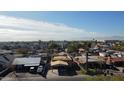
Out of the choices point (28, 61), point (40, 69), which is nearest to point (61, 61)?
point (40, 69)

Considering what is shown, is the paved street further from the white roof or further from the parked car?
the white roof

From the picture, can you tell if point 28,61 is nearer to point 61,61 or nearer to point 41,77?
point 41,77

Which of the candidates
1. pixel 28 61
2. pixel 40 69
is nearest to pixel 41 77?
pixel 40 69

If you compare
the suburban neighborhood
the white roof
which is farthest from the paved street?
the white roof

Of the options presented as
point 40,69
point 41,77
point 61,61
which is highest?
point 61,61

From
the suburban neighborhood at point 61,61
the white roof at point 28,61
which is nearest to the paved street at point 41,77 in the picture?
the suburban neighborhood at point 61,61

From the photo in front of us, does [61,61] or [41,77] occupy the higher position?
[61,61]

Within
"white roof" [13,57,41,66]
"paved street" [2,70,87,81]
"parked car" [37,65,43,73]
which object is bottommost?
"paved street" [2,70,87,81]
